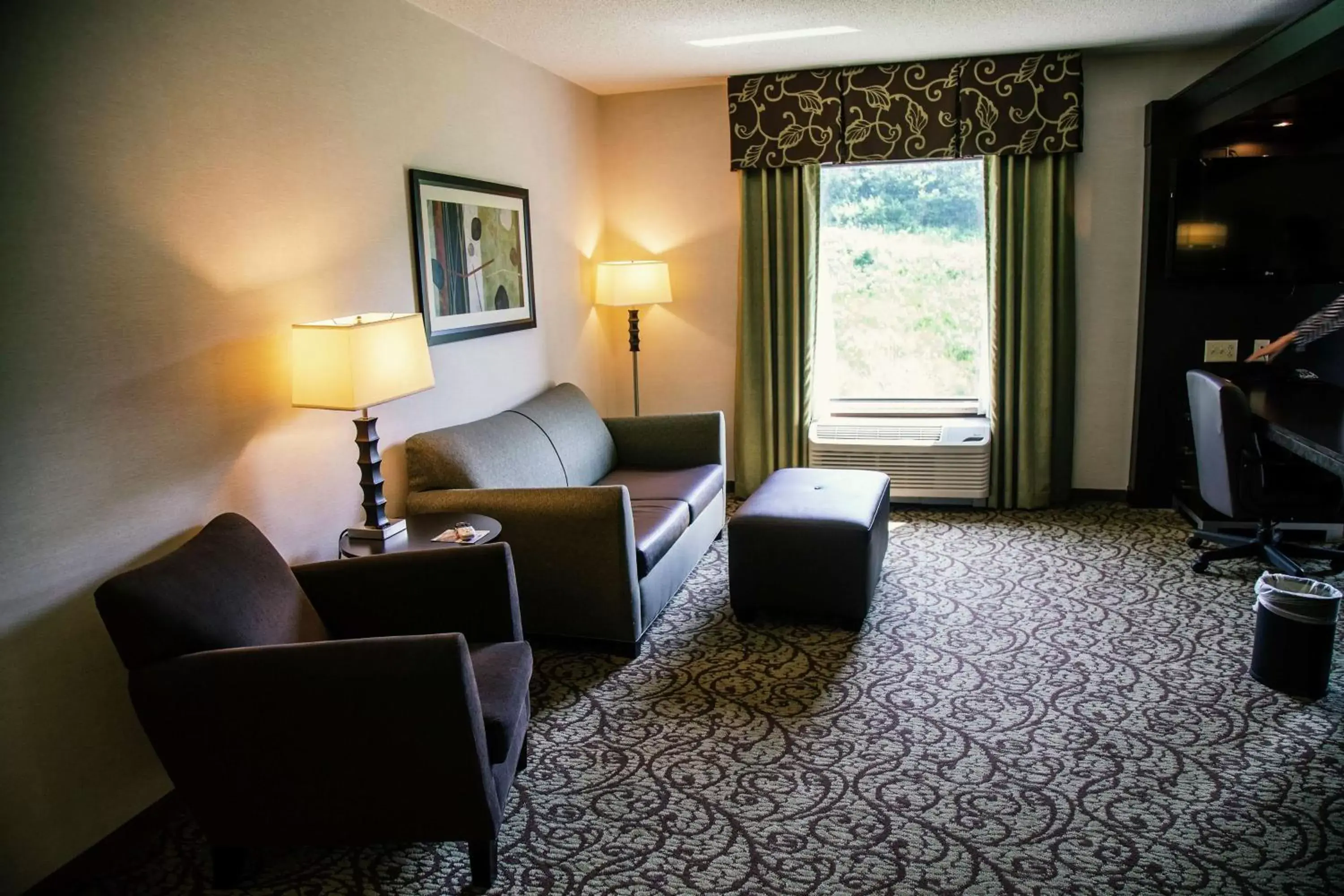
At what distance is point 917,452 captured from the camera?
493cm

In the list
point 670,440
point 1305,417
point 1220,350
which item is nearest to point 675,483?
point 670,440

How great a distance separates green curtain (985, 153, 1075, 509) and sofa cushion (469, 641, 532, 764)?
3.37 meters

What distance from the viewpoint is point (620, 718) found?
2.85 m

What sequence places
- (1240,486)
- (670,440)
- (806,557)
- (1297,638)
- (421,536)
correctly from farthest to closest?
(670,440) < (1240,486) < (806,557) < (421,536) < (1297,638)

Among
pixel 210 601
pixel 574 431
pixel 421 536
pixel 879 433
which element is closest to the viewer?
pixel 210 601

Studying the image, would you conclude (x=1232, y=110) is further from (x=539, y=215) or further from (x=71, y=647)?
(x=71, y=647)

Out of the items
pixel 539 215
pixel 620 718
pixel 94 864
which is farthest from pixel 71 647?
pixel 539 215

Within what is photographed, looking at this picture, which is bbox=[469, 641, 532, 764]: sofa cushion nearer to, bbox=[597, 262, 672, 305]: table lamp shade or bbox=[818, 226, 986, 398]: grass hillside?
bbox=[597, 262, 672, 305]: table lamp shade

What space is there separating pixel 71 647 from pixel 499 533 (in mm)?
1293

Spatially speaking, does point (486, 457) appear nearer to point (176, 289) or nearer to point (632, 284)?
point (176, 289)

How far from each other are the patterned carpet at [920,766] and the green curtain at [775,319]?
5.63 feet

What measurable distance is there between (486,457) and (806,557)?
1.27 meters

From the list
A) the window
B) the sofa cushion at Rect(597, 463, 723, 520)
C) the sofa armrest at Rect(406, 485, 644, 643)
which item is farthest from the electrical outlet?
the sofa armrest at Rect(406, 485, 644, 643)

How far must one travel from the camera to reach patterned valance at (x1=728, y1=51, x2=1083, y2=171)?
4.54 m
